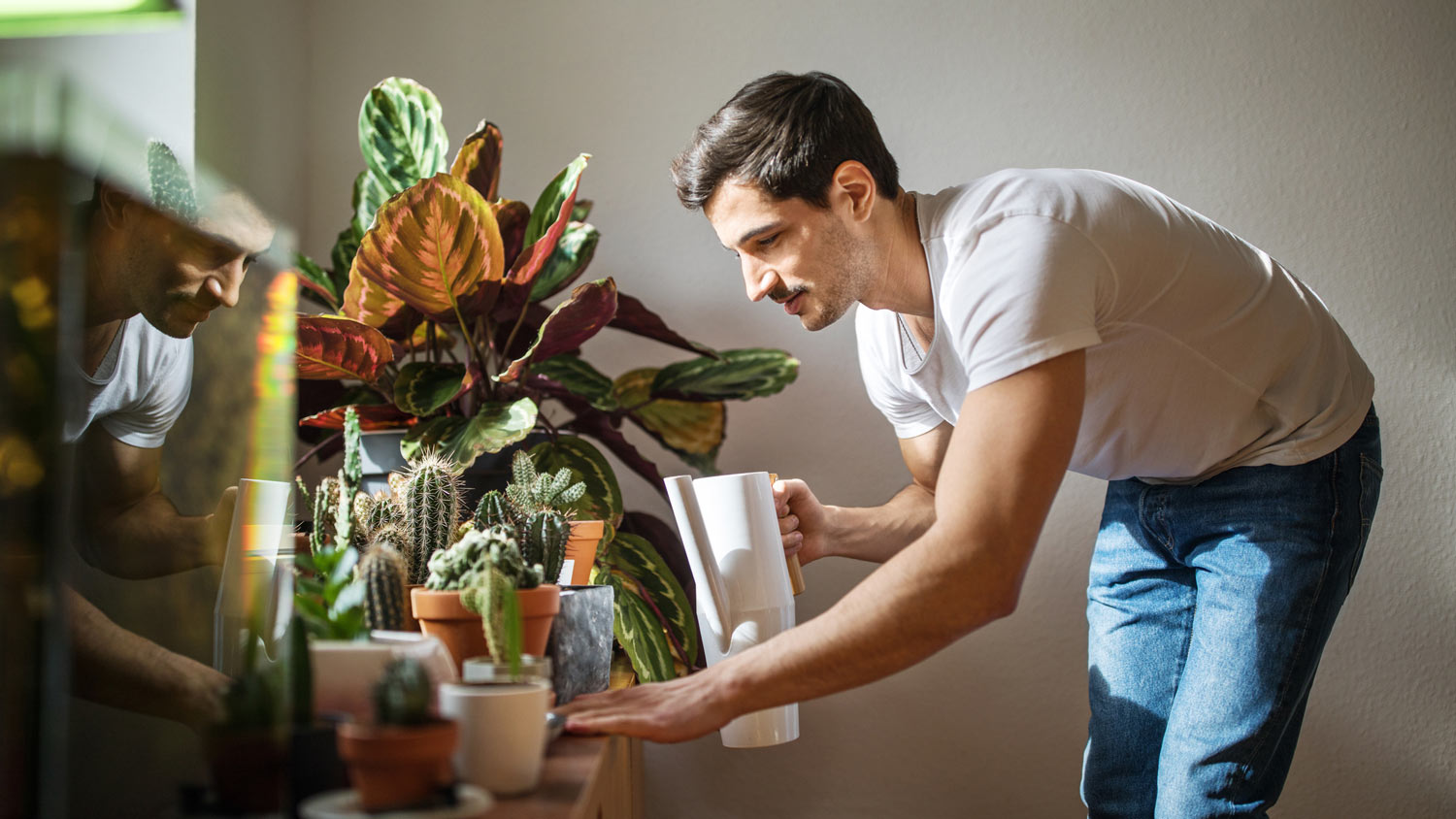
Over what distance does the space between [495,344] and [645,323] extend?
10.9 inches

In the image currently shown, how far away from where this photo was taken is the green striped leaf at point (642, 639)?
134cm

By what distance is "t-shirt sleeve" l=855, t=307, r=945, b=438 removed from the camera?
54.7 inches

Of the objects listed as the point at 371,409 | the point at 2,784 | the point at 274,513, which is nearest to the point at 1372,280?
the point at 371,409

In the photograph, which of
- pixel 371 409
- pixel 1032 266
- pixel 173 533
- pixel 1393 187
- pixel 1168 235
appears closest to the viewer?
pixel 173 533

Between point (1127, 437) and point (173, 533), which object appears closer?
point (173, 533)

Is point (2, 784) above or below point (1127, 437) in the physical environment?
below

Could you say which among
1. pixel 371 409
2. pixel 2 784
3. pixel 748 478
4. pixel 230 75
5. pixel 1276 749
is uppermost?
pixel 230 75

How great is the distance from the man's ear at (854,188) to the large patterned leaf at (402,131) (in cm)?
69

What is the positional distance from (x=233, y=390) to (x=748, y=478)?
601 millimetres

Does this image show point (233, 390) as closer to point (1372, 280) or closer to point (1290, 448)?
point (1290, 448)

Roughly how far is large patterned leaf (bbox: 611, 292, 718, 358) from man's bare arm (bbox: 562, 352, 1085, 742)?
728mm

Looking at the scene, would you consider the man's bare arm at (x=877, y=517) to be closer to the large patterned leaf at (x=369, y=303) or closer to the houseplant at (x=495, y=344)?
the houseplant at (x=495, y=344)

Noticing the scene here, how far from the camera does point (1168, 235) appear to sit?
3.51 feet

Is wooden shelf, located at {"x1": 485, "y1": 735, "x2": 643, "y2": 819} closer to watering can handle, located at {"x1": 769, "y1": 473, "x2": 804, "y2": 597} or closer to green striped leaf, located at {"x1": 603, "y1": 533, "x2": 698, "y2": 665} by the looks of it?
watering can handle, located at {"x1": 769, "y1": 473, "x2": 804, "y2": 597}
